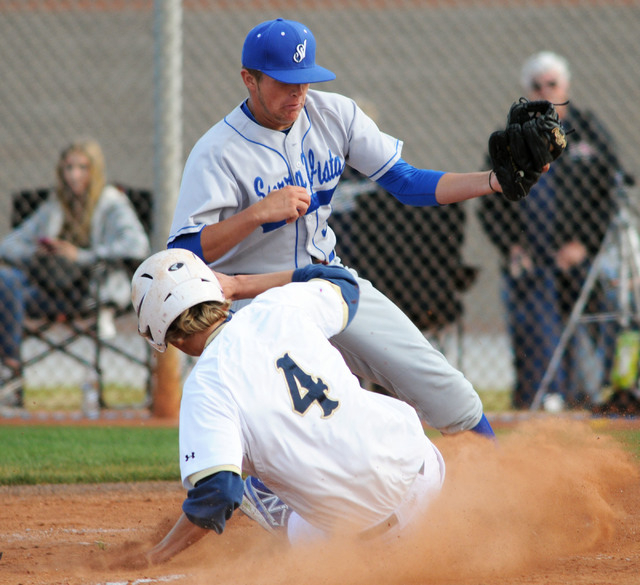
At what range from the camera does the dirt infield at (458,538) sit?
2.88 meters

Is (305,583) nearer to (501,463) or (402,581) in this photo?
(402,581)

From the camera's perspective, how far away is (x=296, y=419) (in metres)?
2.55

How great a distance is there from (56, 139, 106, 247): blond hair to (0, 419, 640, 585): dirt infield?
287cm

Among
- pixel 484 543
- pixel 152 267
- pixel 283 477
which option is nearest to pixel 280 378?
pixel 283 477

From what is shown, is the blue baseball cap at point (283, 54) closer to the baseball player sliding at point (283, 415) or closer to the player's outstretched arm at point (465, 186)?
the player's outstretched arm at point (465, 186)

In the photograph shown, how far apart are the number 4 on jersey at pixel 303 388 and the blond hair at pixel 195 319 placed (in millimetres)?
305

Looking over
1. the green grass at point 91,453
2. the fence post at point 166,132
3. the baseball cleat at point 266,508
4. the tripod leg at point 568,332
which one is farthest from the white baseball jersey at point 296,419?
the tripod leg at point 568,332

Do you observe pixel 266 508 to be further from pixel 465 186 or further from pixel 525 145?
pixel 525 145

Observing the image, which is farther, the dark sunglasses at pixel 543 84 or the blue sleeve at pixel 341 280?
the dark sunglasses at pixel 543 84

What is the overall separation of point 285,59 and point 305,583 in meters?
1.80

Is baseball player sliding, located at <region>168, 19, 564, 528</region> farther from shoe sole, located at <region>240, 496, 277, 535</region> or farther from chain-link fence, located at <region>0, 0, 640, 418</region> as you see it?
chain-link fence, located at <region>0, 0, 640, 418</region>

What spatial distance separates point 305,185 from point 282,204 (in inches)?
12.4

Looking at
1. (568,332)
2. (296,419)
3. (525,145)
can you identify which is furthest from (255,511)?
(568,332)

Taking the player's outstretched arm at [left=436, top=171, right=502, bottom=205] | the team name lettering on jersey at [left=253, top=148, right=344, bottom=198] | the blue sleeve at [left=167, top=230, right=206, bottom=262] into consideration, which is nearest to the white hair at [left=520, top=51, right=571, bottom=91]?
the player's outstretched arm at [left=436, top=171, right=502, bottom=205]
